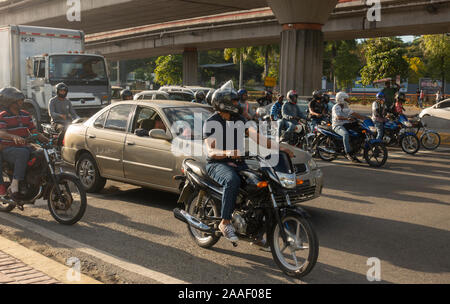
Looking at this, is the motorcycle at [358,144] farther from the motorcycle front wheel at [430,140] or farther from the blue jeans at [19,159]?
the blue jeans at [19,159]

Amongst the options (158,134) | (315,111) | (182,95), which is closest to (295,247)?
(158,134)

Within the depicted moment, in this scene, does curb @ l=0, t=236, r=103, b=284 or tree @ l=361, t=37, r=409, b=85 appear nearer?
curb @ l=0, t=236, r=103, b=284

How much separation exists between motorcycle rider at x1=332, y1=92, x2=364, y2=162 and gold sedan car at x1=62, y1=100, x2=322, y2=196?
4.93m

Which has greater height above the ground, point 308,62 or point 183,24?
point 183,24

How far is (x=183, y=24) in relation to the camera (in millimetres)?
43375

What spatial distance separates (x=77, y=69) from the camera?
16.9m

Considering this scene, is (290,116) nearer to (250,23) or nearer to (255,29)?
(250,23)

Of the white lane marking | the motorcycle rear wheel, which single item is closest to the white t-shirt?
the motorcycle rear wheel

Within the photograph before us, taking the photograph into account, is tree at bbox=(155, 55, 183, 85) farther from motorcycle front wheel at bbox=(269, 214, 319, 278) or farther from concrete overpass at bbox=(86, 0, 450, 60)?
motorcycle front wheel at bbox=(269, 214, 319, 278)

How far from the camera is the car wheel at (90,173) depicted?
855cm

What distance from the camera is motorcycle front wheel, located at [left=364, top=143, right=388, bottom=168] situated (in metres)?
12.2
